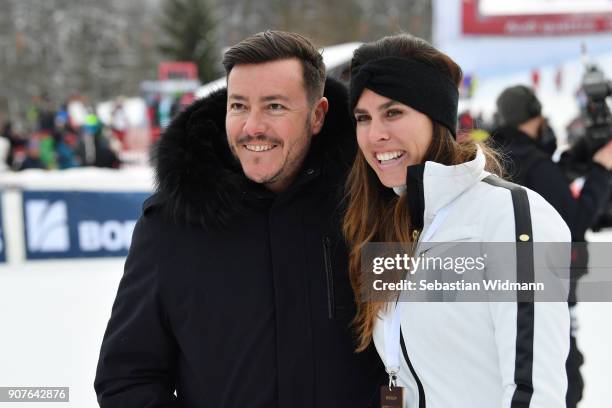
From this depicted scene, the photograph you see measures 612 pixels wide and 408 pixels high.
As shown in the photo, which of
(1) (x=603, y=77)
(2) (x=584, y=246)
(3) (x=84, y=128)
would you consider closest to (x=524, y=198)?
(2) (x=584, y=246)

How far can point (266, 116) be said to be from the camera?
1.71m

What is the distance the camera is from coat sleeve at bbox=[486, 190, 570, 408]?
4.18 feet

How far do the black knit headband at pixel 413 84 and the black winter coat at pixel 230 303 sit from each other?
0.34 m

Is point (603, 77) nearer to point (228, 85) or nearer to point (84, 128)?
point (228, 85)

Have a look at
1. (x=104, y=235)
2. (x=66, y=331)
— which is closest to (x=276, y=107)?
(x=66, y=331)

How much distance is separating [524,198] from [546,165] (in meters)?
1.67

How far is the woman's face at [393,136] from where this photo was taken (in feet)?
5.04

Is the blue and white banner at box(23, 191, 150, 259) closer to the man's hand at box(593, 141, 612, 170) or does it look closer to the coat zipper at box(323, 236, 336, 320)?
the man's hand at box(593, 141, 612, 170)

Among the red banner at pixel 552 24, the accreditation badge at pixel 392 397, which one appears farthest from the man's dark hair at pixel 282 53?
the red banner at pixel 552 24

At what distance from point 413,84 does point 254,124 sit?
0.44 meters

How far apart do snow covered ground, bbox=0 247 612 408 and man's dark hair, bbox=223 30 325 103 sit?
8.63 feet

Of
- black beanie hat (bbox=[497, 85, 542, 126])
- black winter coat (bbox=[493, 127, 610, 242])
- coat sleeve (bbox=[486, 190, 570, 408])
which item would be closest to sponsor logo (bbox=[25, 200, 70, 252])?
black beanie hat (bbox=[497, 85, 542, 126])

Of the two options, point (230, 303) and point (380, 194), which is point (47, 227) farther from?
A: point (380, 194)

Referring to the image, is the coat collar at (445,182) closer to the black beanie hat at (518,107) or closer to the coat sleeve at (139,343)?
the coat sleeve at (139,343)
